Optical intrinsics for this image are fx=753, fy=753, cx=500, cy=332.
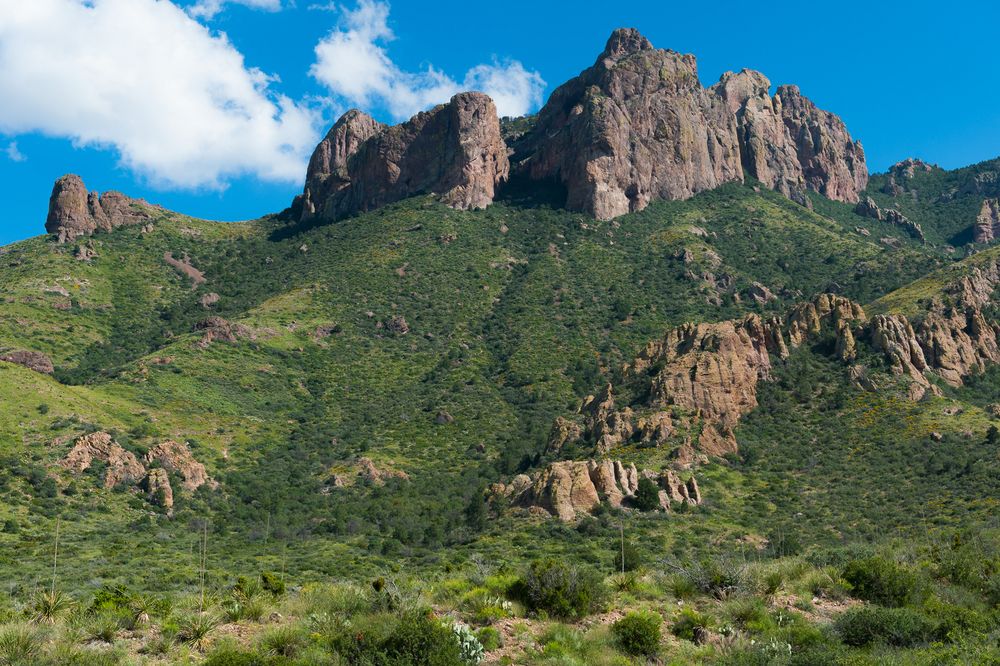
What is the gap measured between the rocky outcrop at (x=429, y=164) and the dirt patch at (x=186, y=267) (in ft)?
96.4

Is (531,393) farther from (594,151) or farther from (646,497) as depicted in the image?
(594,151)

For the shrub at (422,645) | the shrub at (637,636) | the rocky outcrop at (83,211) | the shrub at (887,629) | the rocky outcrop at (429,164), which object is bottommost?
the shrub at (887,629)

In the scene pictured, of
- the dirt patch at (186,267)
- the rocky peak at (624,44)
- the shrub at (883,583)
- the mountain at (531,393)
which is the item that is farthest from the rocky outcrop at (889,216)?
the shrub at (883,583)

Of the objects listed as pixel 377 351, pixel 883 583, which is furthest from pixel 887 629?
pixel 377 351

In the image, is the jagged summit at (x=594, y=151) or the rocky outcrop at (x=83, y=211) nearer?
the rocky outcrop at (x=83, y=211)

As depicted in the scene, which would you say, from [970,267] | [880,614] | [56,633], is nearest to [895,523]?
[880,614]

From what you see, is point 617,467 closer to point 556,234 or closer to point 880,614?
point 880,614

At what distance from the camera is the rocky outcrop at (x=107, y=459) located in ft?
196

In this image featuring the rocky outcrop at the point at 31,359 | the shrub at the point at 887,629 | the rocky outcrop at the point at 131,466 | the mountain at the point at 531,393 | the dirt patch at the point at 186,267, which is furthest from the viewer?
the dirt patch at the point at 186,267

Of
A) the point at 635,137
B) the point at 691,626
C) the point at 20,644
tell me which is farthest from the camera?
the point at 635,137

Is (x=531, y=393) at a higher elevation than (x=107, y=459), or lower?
higher

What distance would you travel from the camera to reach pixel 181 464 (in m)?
66.4

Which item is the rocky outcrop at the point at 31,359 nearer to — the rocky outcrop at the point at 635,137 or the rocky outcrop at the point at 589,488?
the rocky outcrop at the point at 589,488

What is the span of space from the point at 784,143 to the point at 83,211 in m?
151
